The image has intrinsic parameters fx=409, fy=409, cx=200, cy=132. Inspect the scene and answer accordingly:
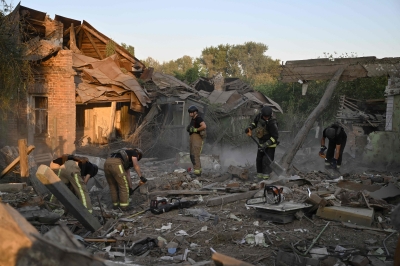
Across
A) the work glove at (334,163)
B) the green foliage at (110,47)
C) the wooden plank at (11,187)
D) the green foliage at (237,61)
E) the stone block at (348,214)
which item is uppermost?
the green foliage at (237,61)

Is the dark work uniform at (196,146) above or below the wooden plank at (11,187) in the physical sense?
above

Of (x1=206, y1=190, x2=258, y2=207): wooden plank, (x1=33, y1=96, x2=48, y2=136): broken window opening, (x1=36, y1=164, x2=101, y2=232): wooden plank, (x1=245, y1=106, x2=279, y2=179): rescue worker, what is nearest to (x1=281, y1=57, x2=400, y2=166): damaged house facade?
(x1=245, y1=106, x2=279, y2=179): rescue worker

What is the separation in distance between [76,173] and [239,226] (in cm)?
286

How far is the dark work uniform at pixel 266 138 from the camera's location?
9500 mm

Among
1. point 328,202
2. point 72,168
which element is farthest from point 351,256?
point 72,168

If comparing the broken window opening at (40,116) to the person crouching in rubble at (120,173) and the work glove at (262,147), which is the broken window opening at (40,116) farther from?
the work glove at (262,147)

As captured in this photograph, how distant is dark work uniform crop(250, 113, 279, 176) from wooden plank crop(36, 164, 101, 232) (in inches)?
181

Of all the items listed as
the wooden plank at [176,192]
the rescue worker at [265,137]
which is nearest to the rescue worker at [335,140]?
the rescue worker at [265,137]

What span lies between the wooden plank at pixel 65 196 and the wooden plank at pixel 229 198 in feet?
7.28

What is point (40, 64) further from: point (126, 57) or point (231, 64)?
point (231, 64)

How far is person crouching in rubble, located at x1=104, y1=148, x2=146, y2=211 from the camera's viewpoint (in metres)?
7.43

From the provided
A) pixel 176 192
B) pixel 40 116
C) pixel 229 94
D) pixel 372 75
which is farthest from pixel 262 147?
pixel 229 94

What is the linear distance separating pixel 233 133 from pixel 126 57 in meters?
5.86

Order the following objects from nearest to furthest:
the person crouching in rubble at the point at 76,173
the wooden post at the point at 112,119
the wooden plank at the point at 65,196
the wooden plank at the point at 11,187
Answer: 1. the wooden plank at the point at 65,196
2. the person crouching in rubble at the point at 76,173
3. the wooden plank at the point at 11,187
4. the wooden post at the point at 112,119
